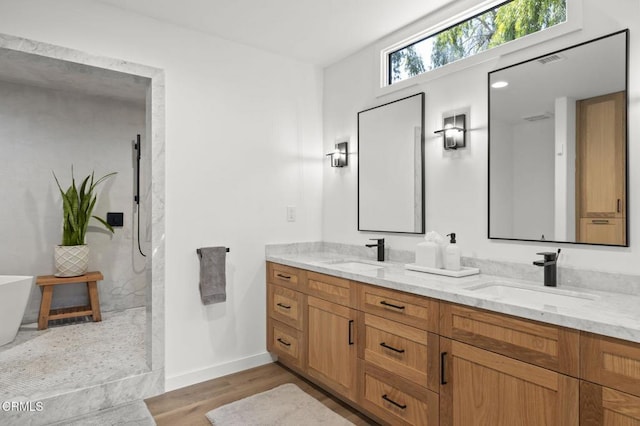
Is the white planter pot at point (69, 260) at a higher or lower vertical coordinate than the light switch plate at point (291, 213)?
lower

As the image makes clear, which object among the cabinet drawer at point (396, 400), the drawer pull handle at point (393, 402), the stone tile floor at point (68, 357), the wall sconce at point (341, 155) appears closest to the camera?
the cabinet drawer at point (396, 400)

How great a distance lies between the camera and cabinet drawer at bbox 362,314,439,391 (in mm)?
1851

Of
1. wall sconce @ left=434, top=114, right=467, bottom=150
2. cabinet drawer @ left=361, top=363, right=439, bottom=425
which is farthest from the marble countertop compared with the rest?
wall sconce @ left=434, top=114, right=467, bottom=150

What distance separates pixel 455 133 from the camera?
240 cm

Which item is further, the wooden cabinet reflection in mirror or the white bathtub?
the white bathtub

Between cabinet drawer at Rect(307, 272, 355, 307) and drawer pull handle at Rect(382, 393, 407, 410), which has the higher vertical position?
cabinet drawer at Rect(307, 272, 355, 307)

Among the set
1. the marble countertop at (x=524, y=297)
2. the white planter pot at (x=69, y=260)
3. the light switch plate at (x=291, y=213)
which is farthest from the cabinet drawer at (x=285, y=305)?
the white planter pot at (x=69, y=260)

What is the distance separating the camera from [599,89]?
71.7 inches

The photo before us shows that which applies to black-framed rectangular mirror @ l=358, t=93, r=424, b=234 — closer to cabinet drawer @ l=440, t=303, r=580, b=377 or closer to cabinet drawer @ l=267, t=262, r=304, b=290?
cabinet drawer @ l=267, t=262, r=304, b=290

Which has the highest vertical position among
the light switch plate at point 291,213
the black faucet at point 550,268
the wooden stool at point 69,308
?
the light switch plate at point 291,213

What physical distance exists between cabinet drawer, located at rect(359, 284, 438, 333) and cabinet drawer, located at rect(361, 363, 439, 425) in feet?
1.06

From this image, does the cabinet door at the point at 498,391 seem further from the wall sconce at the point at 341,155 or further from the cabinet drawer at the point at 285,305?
the wall sconce at the point at 341,155

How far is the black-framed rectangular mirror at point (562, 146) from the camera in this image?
1774mm

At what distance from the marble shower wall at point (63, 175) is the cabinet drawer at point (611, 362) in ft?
11.0
